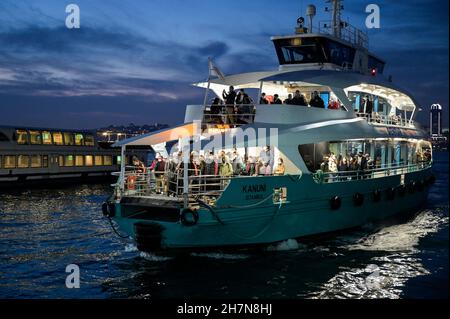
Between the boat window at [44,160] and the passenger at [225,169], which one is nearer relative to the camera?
the passenger at [225,169]

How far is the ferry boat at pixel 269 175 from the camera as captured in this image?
15.4 metres

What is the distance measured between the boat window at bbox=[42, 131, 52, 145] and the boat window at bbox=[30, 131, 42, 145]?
56 centimetres

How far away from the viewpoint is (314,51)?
2347 cm

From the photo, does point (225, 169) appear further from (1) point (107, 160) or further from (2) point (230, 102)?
(1) point (107, 160)

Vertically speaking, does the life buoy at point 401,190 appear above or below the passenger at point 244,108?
below

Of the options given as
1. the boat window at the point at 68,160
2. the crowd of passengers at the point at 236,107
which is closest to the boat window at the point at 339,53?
the crowd of passengers at the point at 236,107

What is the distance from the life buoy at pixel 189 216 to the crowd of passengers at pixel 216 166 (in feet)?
3.99

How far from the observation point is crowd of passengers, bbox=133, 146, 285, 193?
16.5m

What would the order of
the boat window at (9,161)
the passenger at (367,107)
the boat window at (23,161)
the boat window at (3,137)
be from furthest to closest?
the boat window at (23,161) < the boat window at (3,137) < the boat window at (9,161) < the passenger at (367,107)

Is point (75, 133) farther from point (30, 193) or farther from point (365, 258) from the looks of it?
point (365, 258)

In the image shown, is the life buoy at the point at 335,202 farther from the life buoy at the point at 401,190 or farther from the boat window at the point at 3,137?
the boat window at the point at 3,137

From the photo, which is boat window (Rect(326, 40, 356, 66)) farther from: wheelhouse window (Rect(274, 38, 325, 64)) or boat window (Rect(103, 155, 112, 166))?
boat window (Rect(103, 155, 112, 166))
